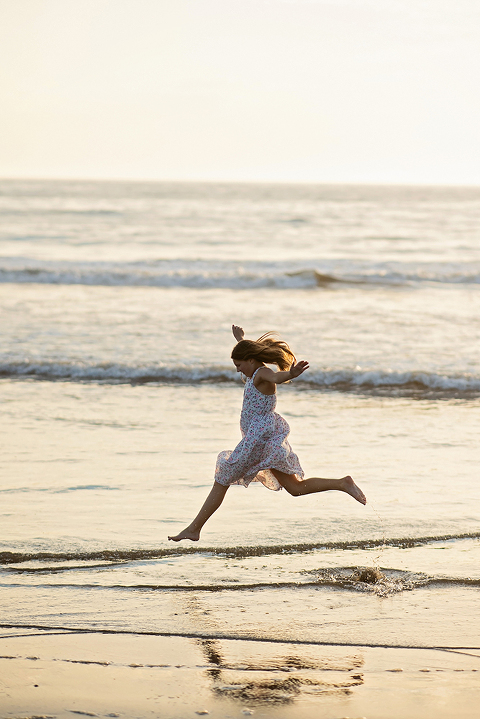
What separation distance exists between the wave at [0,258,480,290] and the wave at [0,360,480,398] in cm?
1169

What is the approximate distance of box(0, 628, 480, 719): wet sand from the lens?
3012 mm

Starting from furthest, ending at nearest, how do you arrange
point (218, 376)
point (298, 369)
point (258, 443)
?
point (218, 376) < point (258, 443) < point (298, 369)

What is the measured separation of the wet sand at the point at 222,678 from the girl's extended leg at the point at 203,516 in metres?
1.11

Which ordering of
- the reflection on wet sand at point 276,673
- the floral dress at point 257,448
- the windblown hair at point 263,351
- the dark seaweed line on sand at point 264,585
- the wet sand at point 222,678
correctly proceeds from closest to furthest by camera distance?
the wet sand at point 222,678 → the reflection on wet sand at point 276,673 → the dark seaweed line on sand at point 264,585 → the windblown hair at point 263,351 → the floral dress at point 257,448

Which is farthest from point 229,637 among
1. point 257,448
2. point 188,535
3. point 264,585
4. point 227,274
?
point 227,274

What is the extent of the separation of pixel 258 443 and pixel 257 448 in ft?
0.11

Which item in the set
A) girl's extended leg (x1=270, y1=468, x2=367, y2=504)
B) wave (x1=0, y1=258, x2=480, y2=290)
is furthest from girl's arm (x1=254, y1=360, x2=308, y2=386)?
wave (x1=0, y1=258, x2=480, y2=290)

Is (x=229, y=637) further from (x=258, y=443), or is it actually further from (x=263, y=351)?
(x=263, y=351)

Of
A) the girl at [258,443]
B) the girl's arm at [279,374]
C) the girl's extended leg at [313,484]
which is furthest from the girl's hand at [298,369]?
the girl's extended leg at [313,484]

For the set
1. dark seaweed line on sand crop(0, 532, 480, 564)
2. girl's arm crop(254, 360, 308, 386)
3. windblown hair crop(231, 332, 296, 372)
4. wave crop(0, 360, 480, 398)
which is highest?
windblown hair crop(231, 332, 296, 372)

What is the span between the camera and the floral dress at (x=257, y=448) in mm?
4812

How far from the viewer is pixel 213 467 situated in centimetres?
671

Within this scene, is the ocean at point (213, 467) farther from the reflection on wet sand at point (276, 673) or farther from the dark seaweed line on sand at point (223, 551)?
the reflection on wet sand at point (276, 673)

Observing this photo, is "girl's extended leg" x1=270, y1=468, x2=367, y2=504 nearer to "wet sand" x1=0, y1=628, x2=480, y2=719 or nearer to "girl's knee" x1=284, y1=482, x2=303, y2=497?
"girl's knee" x1=284, y1=482, x2=303, y2=497
